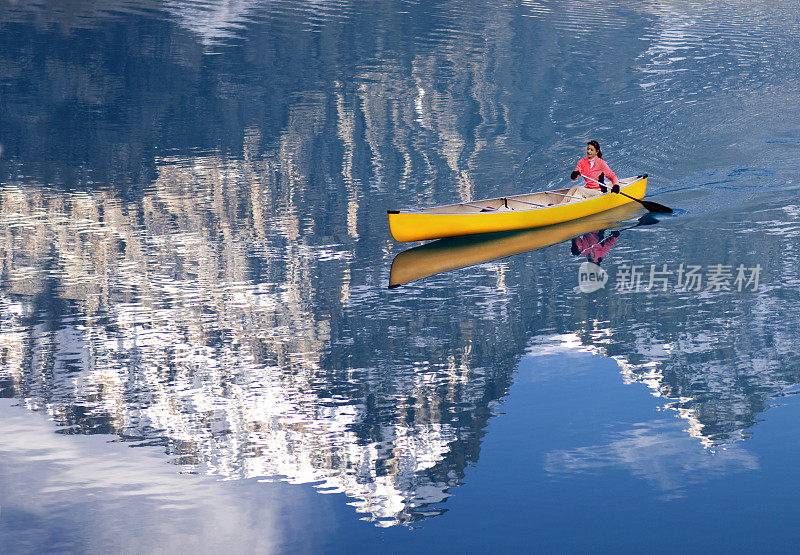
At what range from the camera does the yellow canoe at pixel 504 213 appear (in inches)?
915

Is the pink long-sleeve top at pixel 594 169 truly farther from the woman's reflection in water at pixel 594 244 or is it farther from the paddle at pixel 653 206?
the woman's reflection in water at pixel 594 244

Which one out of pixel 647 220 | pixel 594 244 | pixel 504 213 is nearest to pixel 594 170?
pixel 647 220

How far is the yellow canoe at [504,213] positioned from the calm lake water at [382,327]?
47 centimetres

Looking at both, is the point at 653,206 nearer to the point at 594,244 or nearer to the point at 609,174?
the point at 609,174

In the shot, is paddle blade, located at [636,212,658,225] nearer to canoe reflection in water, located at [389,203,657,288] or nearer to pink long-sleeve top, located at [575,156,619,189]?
canoe reflection in water, located at [389,203,657,288]

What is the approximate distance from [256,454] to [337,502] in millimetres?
1827

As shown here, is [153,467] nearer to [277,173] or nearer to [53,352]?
[53,352]

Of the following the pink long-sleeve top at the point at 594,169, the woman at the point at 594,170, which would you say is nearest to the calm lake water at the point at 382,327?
the woman at the point at 594,170

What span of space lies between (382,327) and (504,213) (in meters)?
6.99

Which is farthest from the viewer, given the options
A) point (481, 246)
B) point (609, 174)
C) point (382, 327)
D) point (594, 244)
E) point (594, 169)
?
point (594, 169)

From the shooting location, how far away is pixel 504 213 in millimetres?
24500

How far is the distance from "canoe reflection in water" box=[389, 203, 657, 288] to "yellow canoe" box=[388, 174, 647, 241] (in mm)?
240

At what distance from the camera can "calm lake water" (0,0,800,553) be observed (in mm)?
12492

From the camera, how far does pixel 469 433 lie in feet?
47.7
